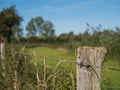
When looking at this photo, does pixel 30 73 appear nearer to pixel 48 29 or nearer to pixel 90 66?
pixel 90 66

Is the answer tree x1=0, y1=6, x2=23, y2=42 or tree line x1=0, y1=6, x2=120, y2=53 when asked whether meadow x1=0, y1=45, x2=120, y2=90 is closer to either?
tree line x1=0, y1=6, x2=120, y2=53

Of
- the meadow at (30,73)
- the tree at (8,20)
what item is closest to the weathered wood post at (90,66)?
the meadow at (30,73)

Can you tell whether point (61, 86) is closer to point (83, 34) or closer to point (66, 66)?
point (66, 66)

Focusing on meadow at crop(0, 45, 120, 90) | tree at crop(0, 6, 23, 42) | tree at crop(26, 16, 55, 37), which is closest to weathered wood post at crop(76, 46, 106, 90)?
meadow at crop(0, 45, 120, 90)

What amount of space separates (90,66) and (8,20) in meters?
38.7

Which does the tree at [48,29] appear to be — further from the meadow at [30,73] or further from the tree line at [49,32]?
the meadow at [30,73]

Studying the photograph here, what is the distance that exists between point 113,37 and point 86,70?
15.7m

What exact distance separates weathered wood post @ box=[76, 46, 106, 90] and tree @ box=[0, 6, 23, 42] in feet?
119

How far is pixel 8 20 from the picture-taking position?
41.7m

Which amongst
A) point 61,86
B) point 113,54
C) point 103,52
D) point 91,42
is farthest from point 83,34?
point 103,52

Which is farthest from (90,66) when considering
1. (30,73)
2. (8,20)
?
(8,20)

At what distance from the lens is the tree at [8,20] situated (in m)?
40.3

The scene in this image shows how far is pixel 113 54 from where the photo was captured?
17.6 meters

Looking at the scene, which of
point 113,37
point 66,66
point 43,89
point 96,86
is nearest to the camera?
point 96,86
